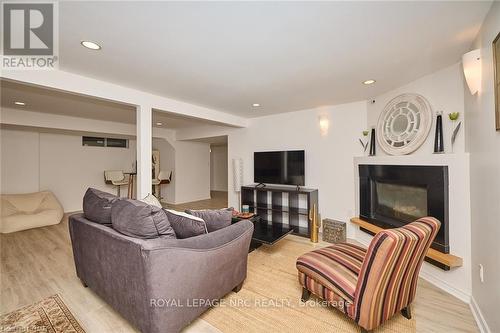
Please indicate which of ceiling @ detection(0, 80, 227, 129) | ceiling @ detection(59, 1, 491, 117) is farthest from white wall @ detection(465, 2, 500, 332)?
ceiling @ detection(0, 80, 227, 129)

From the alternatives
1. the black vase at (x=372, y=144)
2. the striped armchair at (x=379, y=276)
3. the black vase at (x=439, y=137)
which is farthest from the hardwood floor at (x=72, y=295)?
the black vase at (x=372, y=144)

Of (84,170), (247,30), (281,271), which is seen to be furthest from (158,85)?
(84,170)

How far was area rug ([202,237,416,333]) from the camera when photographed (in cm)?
165

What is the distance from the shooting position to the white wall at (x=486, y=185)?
1447 mm

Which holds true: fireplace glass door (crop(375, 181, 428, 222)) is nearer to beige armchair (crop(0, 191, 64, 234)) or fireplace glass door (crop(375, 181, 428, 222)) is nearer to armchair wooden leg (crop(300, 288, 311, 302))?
armchair wooden leg (crop(300, 288, 311, 302))

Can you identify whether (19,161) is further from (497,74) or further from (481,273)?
(481,273)

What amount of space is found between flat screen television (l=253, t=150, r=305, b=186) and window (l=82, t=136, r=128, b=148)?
457cm

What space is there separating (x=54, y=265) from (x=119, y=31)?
2.92 meters

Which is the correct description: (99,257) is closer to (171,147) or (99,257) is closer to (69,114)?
(69,114)

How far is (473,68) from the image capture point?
5.49 ft

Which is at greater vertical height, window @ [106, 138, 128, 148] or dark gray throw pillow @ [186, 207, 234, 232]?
window @ [106, 138, 128, 148]

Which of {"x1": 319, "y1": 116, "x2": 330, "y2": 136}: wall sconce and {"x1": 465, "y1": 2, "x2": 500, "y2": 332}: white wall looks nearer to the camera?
{"x1": 465, "y1": 2, "x2": 500, "y2": 332}: white wall

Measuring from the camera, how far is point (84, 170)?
570 cm

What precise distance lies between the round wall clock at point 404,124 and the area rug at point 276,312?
191 cm
